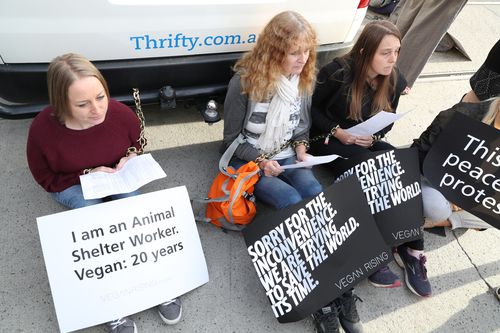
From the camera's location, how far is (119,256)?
6.33 ft

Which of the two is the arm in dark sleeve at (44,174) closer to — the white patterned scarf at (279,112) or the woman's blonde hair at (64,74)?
the woman's blonde hair at (64,74)

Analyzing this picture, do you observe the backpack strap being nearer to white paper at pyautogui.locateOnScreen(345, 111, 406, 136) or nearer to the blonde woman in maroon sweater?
the blonde woman in maroon sweater

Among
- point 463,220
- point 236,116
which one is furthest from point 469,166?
point 236,116

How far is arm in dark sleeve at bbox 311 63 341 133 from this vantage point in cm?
258

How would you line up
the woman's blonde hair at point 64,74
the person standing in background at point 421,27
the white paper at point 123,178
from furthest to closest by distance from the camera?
the person standing in background at point 421,27
the white paper at point 123,178
the woman's blonde hair at point 64,74

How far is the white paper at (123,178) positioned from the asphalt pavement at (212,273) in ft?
2.07

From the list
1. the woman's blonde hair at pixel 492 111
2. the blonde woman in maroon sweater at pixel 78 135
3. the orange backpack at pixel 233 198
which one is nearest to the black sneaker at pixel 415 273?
the woman's blonde hair at pixel 492 111

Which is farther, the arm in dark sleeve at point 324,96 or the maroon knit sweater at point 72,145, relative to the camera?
the arm in dark sleeve at point 324,96

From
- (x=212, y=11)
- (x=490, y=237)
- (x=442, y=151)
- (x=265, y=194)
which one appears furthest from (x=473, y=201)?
(x=212, y=11)

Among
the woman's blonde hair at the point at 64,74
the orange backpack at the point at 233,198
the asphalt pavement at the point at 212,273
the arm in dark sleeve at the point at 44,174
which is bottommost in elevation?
the asphalt pavement at the point at 212,273

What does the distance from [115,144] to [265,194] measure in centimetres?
95

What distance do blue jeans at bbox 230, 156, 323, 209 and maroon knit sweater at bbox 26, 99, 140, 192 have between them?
29.9 inches

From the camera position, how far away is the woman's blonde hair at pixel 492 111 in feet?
7.53

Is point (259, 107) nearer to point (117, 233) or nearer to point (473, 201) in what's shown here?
point (117, 233)
